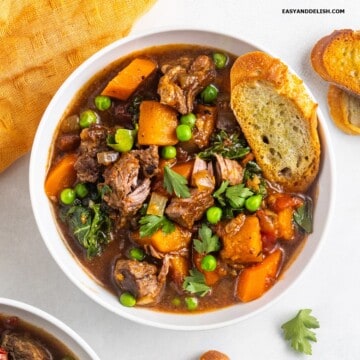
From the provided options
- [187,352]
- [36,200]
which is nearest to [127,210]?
[36,200]

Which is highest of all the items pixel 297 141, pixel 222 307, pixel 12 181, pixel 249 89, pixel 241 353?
pixel 249 89

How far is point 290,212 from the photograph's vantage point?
14.9 ft

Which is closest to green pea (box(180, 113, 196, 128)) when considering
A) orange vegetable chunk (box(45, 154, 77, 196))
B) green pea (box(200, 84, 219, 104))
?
green pea (box(200, 84, 219, 104))

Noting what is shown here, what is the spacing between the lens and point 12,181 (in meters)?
5.00

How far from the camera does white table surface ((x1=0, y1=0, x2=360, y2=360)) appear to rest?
196 inches

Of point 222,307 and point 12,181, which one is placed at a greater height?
point 12,181

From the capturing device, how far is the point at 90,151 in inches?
175

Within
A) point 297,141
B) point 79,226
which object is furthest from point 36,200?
point 297,141

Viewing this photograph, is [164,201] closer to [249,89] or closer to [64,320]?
[249,89]

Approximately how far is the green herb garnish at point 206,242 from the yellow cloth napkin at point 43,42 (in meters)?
1.38

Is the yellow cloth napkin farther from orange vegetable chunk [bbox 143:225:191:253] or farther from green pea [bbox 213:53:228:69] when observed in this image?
orange vegetable chunk [bbox 143:225:191:253]

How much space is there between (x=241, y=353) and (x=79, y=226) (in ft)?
4.74

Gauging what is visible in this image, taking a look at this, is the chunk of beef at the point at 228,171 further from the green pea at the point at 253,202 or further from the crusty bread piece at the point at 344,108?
the crusty bread piece at the point at 344,108

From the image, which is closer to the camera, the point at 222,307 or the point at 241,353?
the point at 222,307
